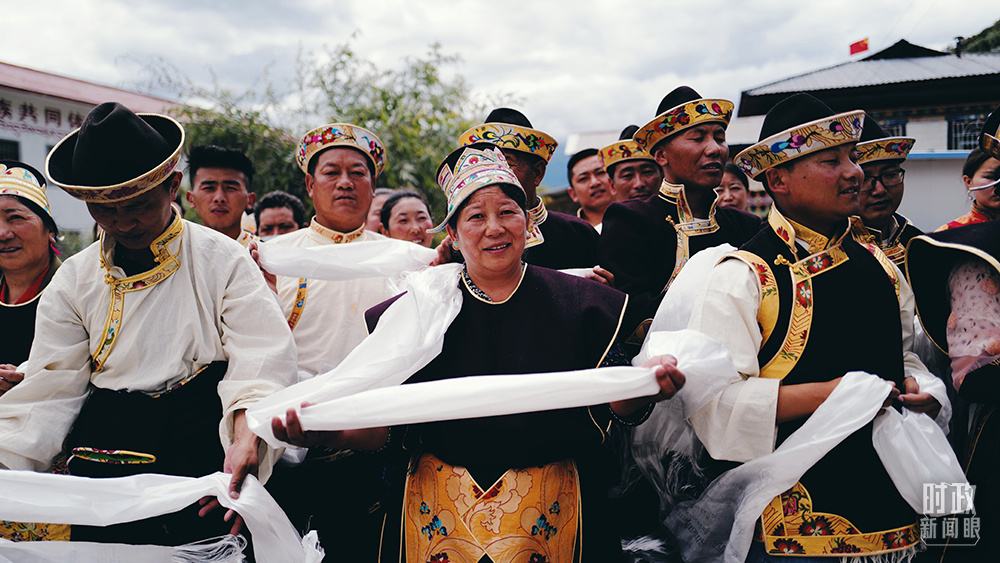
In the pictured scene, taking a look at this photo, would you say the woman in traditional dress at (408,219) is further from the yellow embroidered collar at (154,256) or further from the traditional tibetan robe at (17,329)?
the yellow embroidered collar at (154,256)

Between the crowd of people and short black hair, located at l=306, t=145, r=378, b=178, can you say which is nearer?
the crowd of people

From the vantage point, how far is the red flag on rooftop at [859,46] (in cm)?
1617

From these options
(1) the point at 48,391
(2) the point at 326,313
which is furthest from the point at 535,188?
(1) the point at 48,391

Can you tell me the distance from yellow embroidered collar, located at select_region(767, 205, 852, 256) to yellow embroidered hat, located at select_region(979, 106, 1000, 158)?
2.25 feet

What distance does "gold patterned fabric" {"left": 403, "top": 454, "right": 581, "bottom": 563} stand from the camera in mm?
2061

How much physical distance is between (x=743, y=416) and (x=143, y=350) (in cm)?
211

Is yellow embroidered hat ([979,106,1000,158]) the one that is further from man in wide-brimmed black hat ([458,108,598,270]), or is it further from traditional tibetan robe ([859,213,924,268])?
man in wide-brimmed black hat ([458,108,598,270])

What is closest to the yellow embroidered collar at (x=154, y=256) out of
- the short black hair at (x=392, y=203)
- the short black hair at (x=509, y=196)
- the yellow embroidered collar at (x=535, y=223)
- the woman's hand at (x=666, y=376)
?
the short black hair at (x=509, y=196)

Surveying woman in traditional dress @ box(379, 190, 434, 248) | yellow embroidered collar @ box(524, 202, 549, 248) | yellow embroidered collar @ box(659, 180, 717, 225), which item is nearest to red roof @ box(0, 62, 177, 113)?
woman in traditional dress @ box(379, 190, 434, 248)

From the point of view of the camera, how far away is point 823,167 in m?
2.19

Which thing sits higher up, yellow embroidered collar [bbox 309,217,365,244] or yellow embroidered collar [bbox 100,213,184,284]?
yellow embroidered collar [bbox 309,217,365,244]

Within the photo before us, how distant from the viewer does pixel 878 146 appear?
3.08 metres

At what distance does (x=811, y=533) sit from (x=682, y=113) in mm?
1892

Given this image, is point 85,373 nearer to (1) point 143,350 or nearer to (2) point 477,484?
(1) point 143,350
